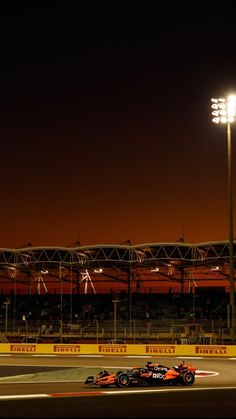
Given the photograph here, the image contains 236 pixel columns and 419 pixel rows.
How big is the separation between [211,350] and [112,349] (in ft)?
18.0

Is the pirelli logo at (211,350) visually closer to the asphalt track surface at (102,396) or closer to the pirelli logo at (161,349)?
the pirelli logo at (161,349)

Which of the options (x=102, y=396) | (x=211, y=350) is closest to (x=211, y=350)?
(x=211, y=350)

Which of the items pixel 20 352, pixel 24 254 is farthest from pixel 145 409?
pixel 24 254

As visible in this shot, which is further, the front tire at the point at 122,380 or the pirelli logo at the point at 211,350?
the pirelli logo at the point at 211,350

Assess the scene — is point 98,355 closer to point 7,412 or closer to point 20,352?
point 20,352

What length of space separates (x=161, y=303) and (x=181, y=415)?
55.4 m

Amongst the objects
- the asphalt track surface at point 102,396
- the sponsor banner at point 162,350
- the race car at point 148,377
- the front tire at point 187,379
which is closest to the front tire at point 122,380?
the race car at point 148,377

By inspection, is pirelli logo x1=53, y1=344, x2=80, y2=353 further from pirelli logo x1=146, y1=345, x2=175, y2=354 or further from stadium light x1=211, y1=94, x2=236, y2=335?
stadium light x1=211, y1=94, x2=236, y2=335

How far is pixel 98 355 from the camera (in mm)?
33781

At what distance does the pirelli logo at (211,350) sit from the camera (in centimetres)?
3131

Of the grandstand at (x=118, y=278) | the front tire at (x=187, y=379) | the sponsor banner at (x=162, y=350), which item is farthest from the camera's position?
the grandstand at (x=118, y=278)

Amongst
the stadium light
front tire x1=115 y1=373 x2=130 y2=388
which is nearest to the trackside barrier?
the stadium light

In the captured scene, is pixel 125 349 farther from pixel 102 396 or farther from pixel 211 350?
pixel 102 396

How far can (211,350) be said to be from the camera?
3173cm
